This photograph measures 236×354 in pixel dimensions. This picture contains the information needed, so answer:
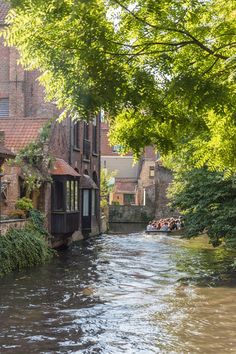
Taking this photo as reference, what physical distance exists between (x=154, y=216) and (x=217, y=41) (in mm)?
44181

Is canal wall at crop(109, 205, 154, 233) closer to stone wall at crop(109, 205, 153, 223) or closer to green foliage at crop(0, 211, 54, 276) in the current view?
stone wall at crop(109, 205, 153, 223)

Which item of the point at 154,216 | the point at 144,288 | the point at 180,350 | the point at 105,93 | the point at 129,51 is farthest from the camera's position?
the point at 154,216

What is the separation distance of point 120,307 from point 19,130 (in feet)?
47.8

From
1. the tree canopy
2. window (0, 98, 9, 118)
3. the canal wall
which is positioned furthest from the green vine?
the canal wall

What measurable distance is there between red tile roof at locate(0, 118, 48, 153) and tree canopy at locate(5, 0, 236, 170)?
1691cm

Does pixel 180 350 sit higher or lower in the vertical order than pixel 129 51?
lower

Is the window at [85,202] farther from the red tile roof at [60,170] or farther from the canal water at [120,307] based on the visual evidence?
the canal water at [120,307]

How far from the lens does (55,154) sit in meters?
25.4

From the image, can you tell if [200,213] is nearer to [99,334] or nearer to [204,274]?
[204,274]

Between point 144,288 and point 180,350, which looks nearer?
point 180,350

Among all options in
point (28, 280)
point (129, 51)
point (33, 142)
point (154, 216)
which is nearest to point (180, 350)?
point (129, 51)

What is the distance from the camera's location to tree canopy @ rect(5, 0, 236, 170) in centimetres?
641

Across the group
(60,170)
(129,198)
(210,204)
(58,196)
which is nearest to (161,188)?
(129,198)

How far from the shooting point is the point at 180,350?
8.84 metres
